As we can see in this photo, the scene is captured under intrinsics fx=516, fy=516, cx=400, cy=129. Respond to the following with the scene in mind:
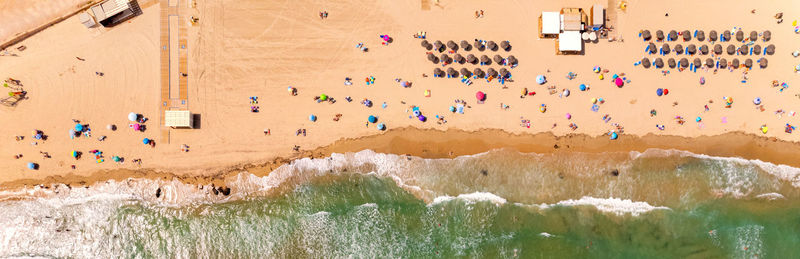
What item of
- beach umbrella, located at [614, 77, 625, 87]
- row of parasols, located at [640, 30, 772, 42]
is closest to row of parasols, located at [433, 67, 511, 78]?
beach umbrella, located at [614, 77, 625, 87]

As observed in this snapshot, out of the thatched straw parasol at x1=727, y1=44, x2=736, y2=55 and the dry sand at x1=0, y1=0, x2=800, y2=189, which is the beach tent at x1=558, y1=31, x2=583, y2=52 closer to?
the dry sand at x1=0, y1=0, x2=800, y2=189

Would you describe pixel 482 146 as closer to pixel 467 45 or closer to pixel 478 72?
pixel 478 72

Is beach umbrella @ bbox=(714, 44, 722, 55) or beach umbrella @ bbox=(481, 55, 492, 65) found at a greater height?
beach umbrella @ bbox=(714, 44, 722, 55)

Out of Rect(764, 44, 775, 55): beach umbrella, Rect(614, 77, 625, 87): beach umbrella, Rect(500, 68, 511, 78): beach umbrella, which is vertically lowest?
Rect(614, 77, 625, 87): beach umbrella

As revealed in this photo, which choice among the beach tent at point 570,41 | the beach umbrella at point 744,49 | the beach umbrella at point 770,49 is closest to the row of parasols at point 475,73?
the beach tent at point 570,41

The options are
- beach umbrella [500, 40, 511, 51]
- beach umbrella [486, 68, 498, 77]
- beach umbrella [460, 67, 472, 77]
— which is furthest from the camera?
beach umbrella [500, 40, 511, 51]

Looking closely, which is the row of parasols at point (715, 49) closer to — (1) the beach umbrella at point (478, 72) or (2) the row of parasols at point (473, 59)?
(2) the row of parasols at point (473, 59)
